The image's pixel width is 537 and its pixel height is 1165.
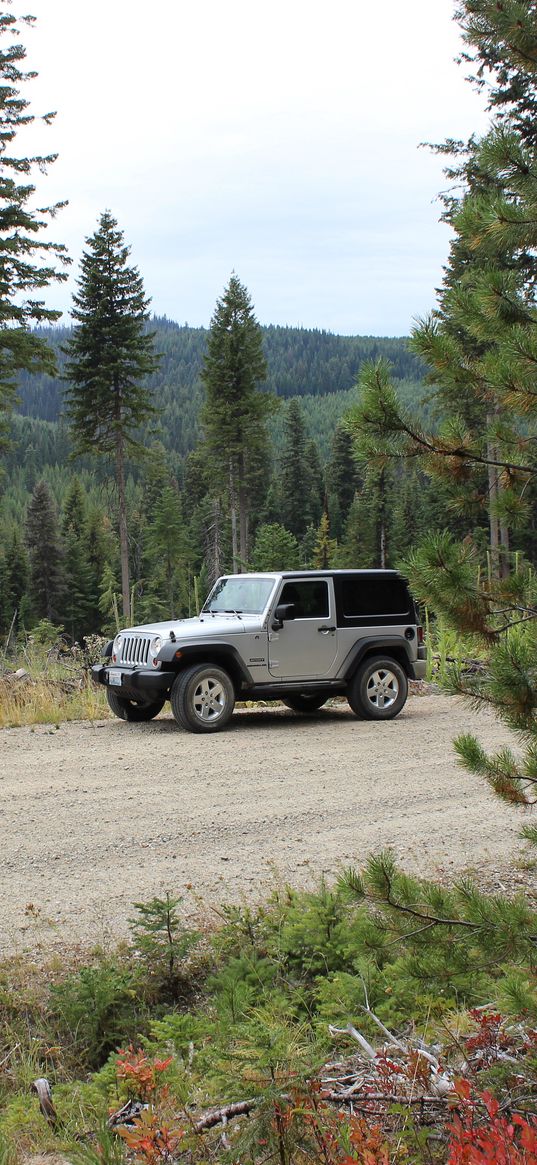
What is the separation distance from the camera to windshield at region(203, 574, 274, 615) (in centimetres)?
1194

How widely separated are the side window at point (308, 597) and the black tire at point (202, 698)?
1349 mm

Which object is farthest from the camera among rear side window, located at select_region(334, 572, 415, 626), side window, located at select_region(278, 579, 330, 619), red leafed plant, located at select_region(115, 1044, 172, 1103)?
rear side window, located at select_region(334, 572, 415, 626)

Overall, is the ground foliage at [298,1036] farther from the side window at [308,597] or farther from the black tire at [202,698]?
the side window at [308,597]

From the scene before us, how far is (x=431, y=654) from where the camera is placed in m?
16.3

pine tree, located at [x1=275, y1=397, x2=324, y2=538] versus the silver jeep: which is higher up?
pine tree, located at [x1=275, y1=397, x2=324, y2=538]

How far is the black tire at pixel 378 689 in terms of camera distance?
1204cm

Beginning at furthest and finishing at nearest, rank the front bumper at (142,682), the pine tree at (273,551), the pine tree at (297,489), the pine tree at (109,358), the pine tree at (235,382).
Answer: the pine tree at (297,489) < the pine tree at (235,382) < the pine tree at (109,358) < the pine tree at (273,551) < the front bumper at (142,682)

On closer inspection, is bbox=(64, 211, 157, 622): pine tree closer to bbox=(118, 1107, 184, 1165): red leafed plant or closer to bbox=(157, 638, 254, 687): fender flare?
bbox=(157, 638, 254, 687): fender flare

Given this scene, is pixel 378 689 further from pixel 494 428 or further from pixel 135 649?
pixel 494 428

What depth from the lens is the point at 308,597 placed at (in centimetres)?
1203

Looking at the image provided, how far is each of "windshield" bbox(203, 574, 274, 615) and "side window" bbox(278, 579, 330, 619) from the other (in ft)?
0.82

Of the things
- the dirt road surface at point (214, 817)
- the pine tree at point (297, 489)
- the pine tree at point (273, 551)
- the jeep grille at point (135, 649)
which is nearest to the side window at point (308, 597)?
the dirt road surface at point (214, 817)

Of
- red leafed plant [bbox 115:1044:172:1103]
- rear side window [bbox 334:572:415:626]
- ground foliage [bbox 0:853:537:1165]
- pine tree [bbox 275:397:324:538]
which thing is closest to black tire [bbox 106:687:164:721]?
rear side window [bbox 334:572:415:626]

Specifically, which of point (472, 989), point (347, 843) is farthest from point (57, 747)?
point (472, 989)
